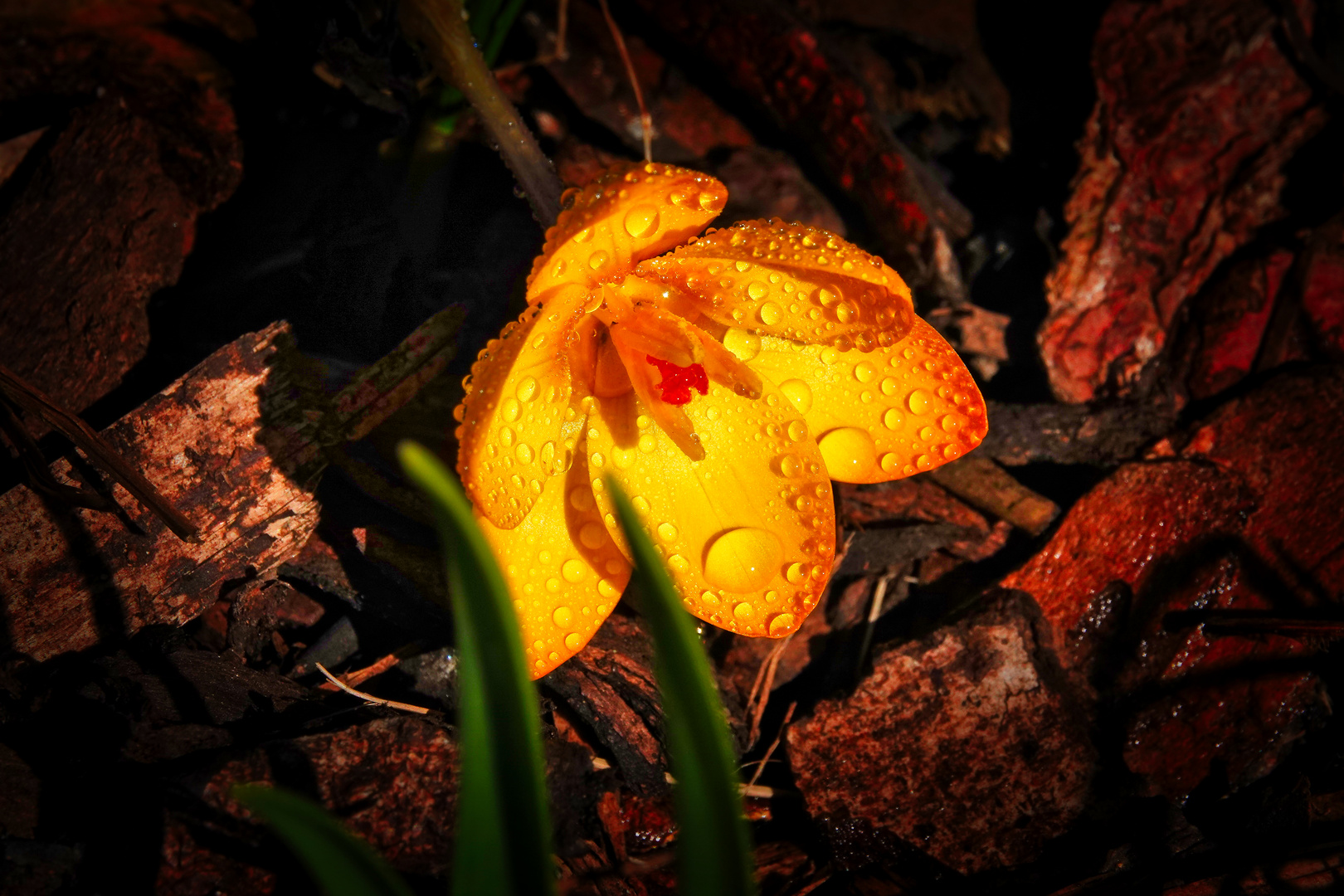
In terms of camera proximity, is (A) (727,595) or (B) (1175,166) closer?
(A) (727,595)

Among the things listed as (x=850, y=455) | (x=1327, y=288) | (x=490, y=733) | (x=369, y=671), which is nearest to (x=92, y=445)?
(x=369, y=671)

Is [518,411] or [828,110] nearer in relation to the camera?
[518,411]

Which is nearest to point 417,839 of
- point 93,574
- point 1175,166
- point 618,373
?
point 93,574

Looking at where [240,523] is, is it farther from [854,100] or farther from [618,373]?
[854,100]

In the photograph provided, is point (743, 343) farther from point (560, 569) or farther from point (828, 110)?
point (828, 110)

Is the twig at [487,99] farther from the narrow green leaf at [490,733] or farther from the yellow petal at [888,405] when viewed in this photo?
the narrow green leaf at [490,733]

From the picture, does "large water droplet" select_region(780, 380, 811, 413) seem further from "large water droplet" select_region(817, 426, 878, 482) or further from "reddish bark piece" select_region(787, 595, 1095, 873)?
"reddish bark piece" select_region(787, 595, 1095, 873)
